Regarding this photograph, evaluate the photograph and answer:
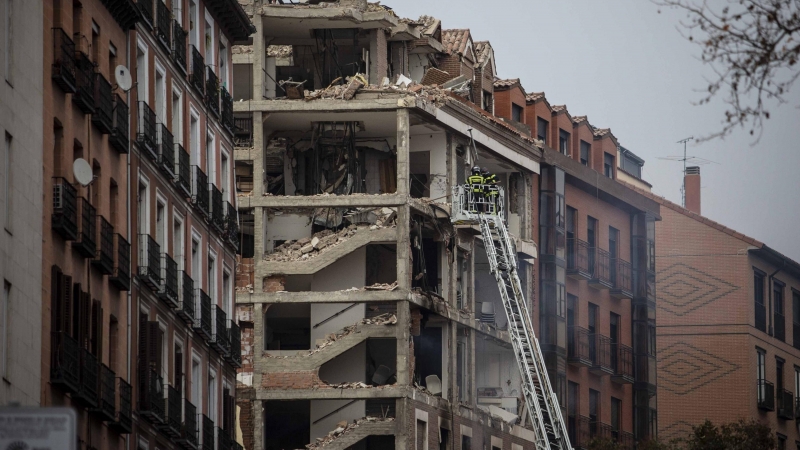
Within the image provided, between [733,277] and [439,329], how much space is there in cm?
2644

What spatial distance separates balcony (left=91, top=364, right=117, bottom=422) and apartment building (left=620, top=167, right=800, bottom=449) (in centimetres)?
5568

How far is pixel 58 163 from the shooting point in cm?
3897

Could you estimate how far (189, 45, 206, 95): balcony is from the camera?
5247cm

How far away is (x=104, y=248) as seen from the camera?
1655 inches

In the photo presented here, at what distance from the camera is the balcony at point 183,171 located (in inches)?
1967

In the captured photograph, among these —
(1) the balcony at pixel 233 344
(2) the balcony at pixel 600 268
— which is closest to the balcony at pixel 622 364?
(2) the balcony at pixel 600 268

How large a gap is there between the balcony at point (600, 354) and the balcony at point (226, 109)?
31.2m

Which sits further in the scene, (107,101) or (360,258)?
(360,258)

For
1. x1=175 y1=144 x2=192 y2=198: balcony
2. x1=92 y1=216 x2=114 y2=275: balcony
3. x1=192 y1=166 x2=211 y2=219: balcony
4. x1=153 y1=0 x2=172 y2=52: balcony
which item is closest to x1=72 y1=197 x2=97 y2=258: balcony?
x1=92 y1=216 x2=114 y2=275: balcony

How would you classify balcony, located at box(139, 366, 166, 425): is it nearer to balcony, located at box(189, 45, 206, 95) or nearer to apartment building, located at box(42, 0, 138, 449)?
apartment building, located at box(42, 0, 138, 449)

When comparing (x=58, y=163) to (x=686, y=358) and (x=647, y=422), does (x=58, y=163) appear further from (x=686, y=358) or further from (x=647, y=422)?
(x=686, y=358)

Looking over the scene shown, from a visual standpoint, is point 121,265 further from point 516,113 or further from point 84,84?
point 516,113

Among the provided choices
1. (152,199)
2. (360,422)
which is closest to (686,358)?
(360,422)

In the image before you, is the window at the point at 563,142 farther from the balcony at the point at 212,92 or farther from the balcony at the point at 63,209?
the balcony at the point at 63,209
